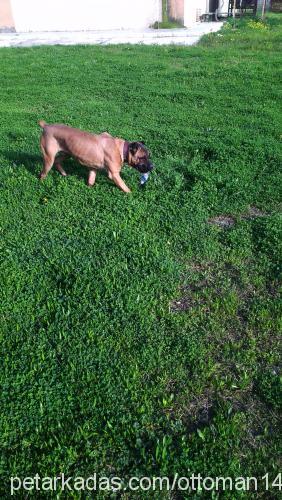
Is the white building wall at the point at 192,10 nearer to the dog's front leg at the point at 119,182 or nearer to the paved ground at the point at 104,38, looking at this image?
the paved ground at the point at 104,38

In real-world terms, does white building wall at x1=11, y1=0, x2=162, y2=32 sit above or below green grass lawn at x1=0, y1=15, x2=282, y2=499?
above

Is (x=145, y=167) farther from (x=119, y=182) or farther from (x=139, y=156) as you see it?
(x=119, y=182)

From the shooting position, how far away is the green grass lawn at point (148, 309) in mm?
2730

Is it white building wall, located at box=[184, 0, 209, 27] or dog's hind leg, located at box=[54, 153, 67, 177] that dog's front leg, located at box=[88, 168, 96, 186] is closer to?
dog's hind leg, located at box=[54, 153, 67, 177]

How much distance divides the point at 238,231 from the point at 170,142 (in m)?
2.84

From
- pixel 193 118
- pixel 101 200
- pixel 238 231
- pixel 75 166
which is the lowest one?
pixel 238 231

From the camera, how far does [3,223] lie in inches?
195

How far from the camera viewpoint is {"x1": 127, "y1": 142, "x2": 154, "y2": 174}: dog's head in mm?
5043

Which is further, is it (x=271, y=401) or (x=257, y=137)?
(x=257, y=137)

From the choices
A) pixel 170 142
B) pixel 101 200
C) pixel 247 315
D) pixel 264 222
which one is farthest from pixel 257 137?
pixel 247 315

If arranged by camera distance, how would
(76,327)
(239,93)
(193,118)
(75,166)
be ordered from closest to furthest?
(76,327) → (75,166) → (193,118) → (239,93)

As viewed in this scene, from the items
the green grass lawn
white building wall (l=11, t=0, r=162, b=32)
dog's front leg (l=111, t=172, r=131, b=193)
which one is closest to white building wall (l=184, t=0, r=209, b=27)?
white building wall (l=11, t=0, r=162, b=32)

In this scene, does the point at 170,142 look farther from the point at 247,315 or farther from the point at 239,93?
the point at 247,315

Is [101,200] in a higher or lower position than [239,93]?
lower
